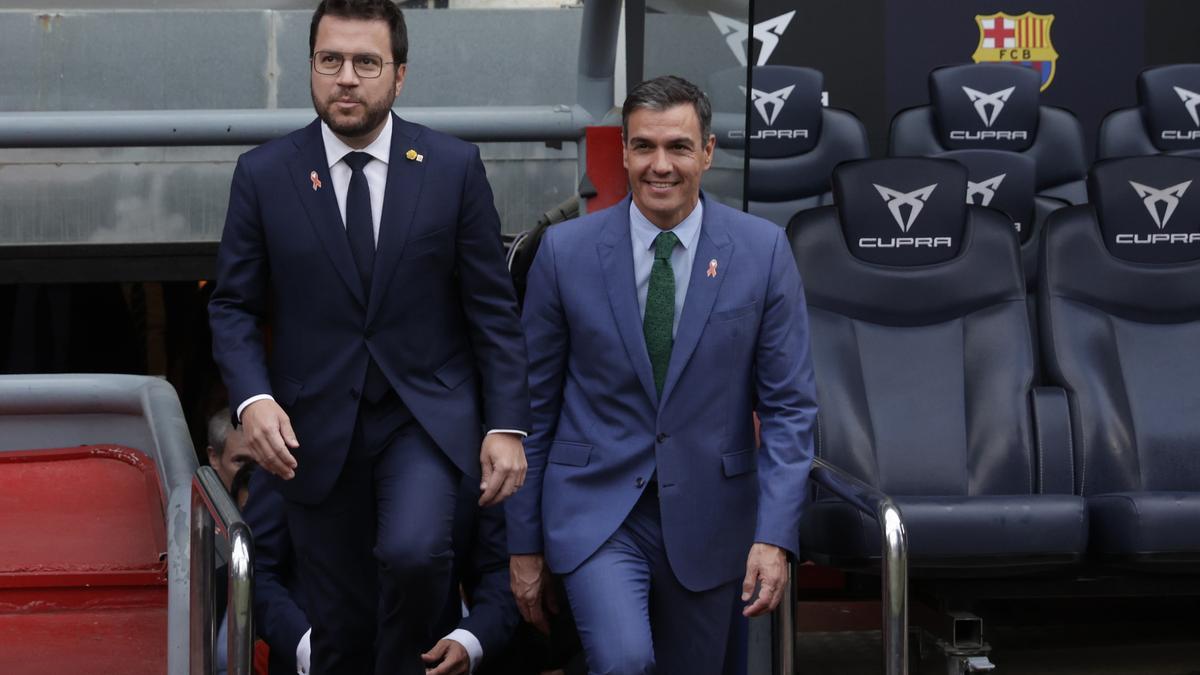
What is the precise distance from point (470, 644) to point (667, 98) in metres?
1.05

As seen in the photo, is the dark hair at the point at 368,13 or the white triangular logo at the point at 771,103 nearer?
the dark hair at the point at 368,13

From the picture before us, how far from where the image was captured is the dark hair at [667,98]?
258 centimetres

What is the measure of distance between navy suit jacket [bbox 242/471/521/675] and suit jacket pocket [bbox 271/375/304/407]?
484mm

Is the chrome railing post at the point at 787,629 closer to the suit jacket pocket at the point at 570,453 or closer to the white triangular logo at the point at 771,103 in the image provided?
the suit jacket pocket at the point at 570,453

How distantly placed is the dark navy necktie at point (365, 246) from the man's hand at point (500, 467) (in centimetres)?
19

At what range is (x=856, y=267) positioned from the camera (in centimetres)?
348

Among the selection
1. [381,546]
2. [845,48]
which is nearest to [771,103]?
[845,48]

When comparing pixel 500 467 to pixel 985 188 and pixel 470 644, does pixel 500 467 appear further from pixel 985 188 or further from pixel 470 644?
pixel 985 188

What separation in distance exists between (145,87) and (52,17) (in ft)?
1.59

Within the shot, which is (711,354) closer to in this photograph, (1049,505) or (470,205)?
(470,205)

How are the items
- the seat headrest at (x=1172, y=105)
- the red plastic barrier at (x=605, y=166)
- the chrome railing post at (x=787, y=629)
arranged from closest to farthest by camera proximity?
the chrome railing post at (x=787, y=629) < the red plastic barrier at (x=605, y=166) < the seat headrest at (x=1172, y=105)

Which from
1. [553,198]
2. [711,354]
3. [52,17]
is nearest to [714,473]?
[711,354]

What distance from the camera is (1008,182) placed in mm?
5207

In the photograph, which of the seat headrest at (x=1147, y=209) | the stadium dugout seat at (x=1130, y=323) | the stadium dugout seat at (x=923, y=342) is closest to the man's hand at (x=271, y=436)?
the stadium dugout seat at (x=923, y=342)
